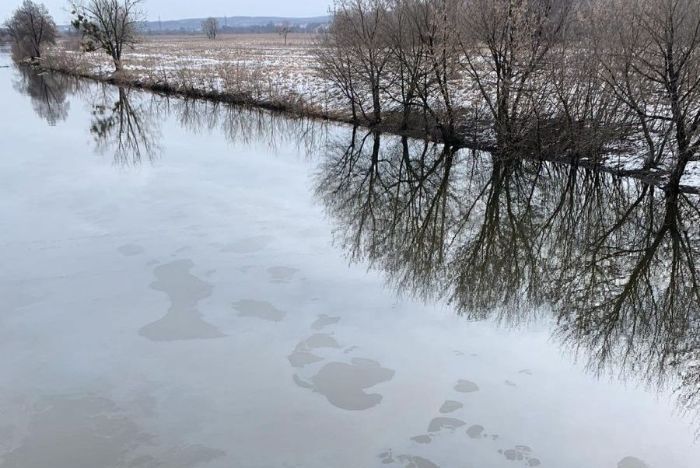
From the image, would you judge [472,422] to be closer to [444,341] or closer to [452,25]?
[444,341]

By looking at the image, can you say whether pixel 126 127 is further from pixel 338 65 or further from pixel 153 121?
pixel 338 65

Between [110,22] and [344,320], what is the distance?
132ft

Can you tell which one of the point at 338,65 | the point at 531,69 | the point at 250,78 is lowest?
the point at 250,78

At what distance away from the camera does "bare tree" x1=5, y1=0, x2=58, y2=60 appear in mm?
52050

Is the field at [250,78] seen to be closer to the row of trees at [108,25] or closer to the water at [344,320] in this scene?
the row of trees at [108,25]

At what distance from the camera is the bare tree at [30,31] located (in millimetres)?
52050

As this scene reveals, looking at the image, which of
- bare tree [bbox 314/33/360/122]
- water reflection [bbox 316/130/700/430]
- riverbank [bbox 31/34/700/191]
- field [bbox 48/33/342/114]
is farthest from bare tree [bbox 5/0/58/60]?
water reflection [bbox 316/130/700/430]

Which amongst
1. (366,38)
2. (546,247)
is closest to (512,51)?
(366,38)

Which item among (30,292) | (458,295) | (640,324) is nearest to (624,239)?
(640,324)

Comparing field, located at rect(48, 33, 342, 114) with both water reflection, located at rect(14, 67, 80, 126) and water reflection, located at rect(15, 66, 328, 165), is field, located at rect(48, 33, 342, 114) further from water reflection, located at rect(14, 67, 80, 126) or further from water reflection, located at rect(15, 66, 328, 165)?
water reflection, located at rect(14, 67, 80, 126)

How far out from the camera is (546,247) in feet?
33.2

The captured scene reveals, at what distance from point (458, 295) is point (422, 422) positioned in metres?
3.16

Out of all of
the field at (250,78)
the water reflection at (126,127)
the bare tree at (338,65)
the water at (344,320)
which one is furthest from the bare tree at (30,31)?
the water at (344,320)

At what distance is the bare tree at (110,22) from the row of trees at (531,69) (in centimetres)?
2522
